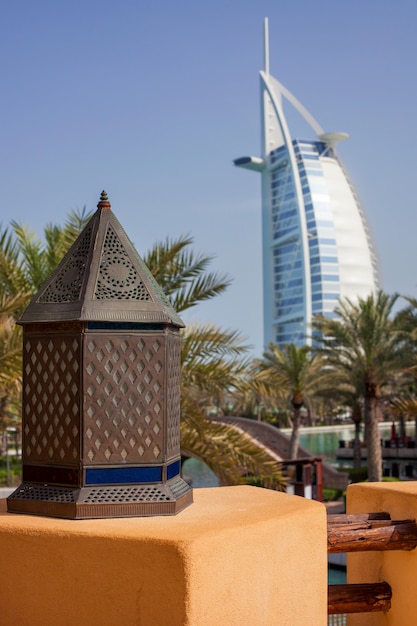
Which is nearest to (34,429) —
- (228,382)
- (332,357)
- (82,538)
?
(82,538)

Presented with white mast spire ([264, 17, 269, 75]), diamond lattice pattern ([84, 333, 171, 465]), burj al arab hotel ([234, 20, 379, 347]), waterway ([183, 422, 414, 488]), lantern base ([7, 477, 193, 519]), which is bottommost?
waterway ([183, 422, 414, 488])

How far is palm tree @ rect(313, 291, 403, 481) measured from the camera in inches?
955

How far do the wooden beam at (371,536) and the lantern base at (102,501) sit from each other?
875 mm

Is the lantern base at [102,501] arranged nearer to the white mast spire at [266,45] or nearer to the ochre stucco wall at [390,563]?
the ochre stucco wall at [390,563]

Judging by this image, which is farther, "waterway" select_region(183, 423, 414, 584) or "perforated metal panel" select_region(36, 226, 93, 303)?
"waterway" select_region(183, 423, 414, 584)

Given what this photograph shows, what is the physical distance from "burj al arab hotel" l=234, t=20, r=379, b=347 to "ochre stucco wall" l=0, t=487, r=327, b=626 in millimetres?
115911

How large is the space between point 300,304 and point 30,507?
122 meters

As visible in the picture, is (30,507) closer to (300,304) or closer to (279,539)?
(279,539)

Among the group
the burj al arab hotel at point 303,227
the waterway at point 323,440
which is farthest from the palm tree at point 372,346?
the burj al arab hotel at point 303,227

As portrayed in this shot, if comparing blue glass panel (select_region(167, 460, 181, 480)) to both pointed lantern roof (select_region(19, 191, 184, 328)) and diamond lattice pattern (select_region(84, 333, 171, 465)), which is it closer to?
diamond lattice pattern (select_region(84, 333, 171, 465))

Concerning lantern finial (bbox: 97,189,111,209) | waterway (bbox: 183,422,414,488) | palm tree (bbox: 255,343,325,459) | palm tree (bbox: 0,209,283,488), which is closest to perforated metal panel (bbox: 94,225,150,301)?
lantern finial (bbox: 97,189,111,209)

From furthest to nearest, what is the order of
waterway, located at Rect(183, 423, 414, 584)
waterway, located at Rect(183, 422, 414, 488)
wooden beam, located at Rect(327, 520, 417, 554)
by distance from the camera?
waterway, located at Rect(183, 422, 414, 488), waterway, located at Rect(183, 423, 414, 584), wooden beam, located at Rect(327, 520, 417, 554)

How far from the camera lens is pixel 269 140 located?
132750 millimetres

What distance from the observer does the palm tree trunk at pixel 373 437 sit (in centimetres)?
2519
